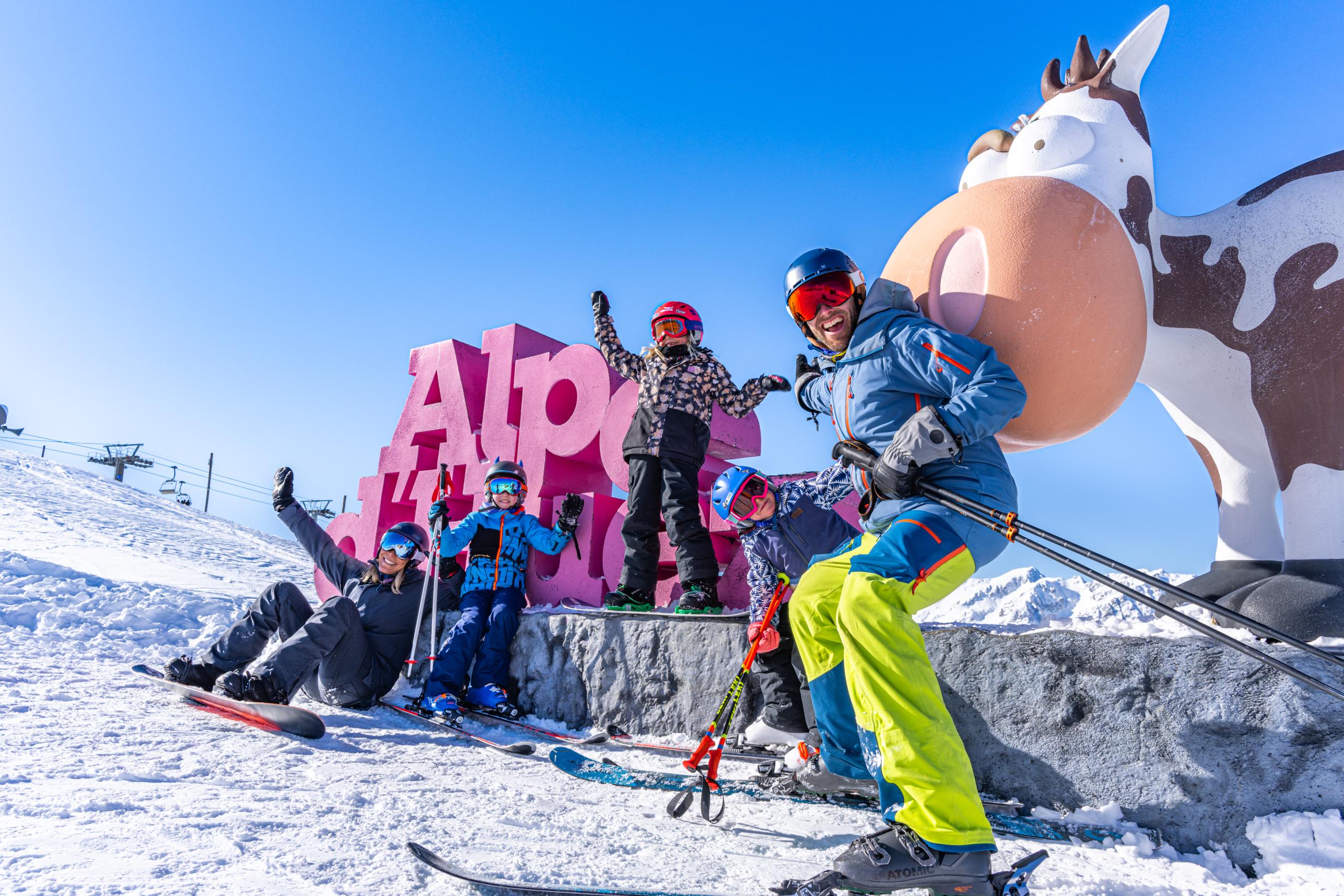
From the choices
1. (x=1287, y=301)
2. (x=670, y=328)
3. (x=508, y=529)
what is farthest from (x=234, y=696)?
(x=1287, y=301)

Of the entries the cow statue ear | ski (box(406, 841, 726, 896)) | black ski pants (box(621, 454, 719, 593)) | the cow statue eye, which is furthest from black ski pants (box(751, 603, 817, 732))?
the cow statue ear

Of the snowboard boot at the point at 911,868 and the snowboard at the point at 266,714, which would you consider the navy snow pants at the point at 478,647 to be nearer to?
the snowboard at the point at 266,714

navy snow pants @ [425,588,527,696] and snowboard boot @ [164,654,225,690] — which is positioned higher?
navy snow pants @ [425,588,527,696]

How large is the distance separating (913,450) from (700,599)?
2.35 m

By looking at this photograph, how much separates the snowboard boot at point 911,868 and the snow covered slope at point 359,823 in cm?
29

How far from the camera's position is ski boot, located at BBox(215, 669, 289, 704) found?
3.85m

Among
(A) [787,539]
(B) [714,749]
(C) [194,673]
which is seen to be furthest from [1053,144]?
(C) [194,673]

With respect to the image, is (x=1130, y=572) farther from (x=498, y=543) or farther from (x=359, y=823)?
(x=498, y=543)

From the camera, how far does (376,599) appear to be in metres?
5.00

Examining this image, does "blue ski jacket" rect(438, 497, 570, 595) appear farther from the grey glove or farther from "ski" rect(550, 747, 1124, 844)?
the grey glove

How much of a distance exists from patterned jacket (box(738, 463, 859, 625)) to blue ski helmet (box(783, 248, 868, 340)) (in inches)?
51.4

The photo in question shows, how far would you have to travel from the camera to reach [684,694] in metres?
3.96

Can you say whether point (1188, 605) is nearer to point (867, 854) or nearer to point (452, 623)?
point (867, 854)

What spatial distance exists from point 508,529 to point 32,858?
12.3 ft
